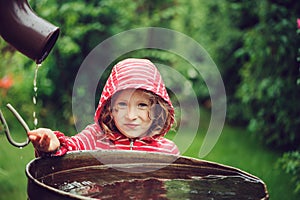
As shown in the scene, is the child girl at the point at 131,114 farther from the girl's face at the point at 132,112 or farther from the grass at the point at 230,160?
the grass at the point at 230,160

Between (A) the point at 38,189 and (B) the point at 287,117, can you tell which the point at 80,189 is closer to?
(A) the point at 38,189

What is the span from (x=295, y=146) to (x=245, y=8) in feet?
5.14

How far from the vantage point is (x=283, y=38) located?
470cm

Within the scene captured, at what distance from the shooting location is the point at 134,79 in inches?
99.1

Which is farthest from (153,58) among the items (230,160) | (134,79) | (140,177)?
(140,177)

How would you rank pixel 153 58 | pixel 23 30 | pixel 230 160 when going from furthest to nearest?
1. pixel 153 58
2. pixel 230 160
3. pixel 23 30

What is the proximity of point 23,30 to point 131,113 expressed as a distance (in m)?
0.81

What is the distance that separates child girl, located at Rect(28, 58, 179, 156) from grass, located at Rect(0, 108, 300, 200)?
0.65 metres

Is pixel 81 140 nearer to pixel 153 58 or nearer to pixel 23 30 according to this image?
pixel 23 30

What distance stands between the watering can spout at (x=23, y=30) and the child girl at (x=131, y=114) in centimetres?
69

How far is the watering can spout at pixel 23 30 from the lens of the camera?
1.79 meters

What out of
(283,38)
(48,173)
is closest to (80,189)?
(48,173)

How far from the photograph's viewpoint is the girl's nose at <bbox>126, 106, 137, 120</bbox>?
8.12 ft

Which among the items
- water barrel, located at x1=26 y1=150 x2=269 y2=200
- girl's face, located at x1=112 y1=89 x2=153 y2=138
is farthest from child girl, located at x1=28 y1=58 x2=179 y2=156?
water barrel, located at x1=26 y1=150 x2=269 y2=200
